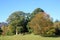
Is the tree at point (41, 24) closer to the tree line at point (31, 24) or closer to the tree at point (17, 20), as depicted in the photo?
the tree line at point (31, 24)

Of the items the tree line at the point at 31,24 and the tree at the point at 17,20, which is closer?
the tree line at the point at 31,24

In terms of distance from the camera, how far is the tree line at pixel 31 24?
42353 mm

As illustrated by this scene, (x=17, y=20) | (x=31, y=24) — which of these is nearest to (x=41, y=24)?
(x=31, y=24)

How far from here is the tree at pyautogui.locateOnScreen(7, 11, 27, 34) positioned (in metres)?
47.3

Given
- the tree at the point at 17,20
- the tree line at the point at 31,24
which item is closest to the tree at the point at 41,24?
the tree line at the point at 31,24

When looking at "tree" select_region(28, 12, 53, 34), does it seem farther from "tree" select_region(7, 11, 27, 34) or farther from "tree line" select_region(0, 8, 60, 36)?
"tree" select_region(7, 11, 27, 34)

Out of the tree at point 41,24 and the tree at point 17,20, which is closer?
the tree at point 41,24

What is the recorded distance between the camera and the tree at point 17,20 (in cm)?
4728

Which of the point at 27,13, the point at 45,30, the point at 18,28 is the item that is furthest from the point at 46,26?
the point at 27,13

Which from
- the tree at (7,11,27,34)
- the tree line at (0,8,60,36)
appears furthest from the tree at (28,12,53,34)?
the tree at (7,11,27,34)

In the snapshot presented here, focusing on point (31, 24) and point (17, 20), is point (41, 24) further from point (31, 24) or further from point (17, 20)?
point (17, 20)

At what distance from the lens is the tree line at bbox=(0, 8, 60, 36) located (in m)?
42.4

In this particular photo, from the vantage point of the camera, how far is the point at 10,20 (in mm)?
48719

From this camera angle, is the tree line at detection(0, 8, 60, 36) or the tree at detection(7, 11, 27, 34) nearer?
the tree line at detection(0, 8, 60, 36)
